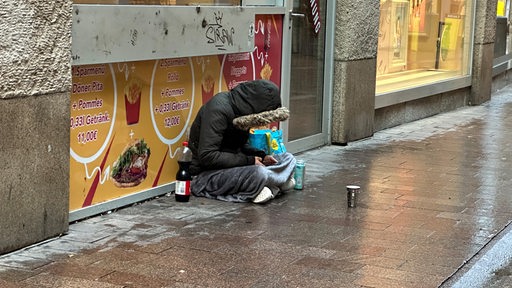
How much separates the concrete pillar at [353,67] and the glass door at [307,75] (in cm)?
16

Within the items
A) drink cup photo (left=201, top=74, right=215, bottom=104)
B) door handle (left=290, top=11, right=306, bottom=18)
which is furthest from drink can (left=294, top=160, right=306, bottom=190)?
door handle (left=290, top=11, right=306, bottom=18)

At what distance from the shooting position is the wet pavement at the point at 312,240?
16.7 ft

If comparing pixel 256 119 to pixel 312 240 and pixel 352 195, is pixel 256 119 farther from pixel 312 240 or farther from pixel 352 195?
pixel 312 240

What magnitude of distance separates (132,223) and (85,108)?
34.9 inches

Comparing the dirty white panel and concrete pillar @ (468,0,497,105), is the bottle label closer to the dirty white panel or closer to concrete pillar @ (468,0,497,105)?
the dirty white panel

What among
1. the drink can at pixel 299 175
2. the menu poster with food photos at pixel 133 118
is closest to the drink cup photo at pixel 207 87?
the menu poster with food photos at pixel 133 118

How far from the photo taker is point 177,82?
726 cm

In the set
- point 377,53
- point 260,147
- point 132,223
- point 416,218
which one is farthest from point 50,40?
point 377,53

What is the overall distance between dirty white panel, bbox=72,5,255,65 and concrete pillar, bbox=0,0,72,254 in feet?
1.01

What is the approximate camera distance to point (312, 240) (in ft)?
19.6

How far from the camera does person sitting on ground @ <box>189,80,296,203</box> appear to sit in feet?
22.8

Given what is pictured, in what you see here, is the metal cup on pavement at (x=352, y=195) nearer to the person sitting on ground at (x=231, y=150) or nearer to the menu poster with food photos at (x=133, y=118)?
the person sitting on ground at (x=231, y=150)

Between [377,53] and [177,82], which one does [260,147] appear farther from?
[377,53]

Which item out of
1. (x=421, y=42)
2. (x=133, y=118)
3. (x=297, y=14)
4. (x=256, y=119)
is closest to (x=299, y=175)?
(x=256, y=119)
